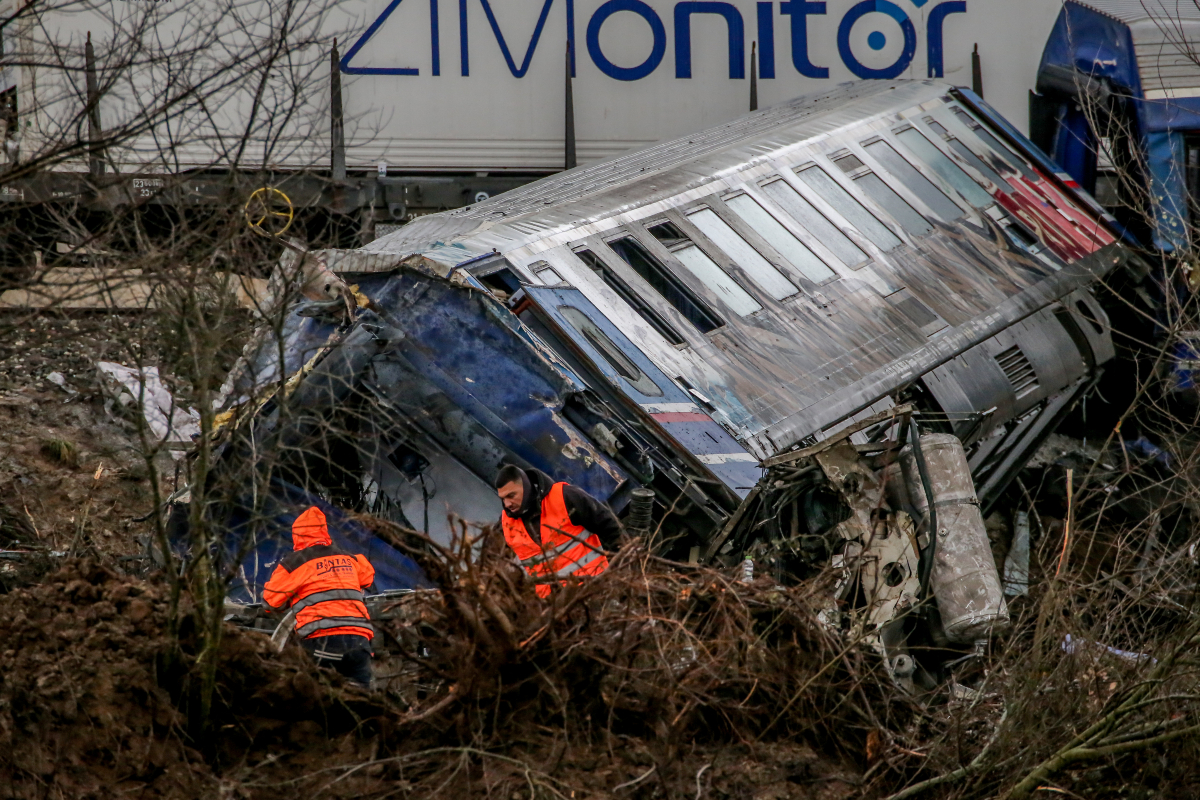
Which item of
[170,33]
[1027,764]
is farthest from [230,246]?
[170,33]

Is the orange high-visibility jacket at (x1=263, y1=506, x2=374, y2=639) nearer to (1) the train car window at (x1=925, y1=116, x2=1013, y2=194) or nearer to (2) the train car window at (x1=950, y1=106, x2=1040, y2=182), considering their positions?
(1) the train car window at (x1=925, y1=116, x2=1013, y2=194)

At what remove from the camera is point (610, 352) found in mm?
9008

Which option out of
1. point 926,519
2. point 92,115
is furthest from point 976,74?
point 92,115

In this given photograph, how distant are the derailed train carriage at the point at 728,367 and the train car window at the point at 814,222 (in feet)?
0.07

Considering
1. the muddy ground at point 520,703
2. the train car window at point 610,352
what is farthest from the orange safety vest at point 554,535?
the train car window at point 610,352

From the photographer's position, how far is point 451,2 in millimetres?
15859

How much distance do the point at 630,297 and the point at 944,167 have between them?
178 inches

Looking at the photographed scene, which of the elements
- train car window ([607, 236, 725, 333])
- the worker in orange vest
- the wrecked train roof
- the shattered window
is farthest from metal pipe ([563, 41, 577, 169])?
the worker in orange vest

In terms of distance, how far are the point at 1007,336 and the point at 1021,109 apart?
592 cm

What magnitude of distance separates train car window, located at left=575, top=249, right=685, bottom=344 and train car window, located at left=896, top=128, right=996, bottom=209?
13.9 feet

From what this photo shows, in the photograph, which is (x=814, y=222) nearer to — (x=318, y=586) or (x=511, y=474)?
(x=511, y=474)

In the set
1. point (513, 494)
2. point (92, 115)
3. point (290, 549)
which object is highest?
→ point (92, 115)

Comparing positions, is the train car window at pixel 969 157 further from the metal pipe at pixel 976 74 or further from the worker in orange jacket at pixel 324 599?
the worker in orange jacket at pixel 324 599

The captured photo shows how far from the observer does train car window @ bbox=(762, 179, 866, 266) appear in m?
11.2
